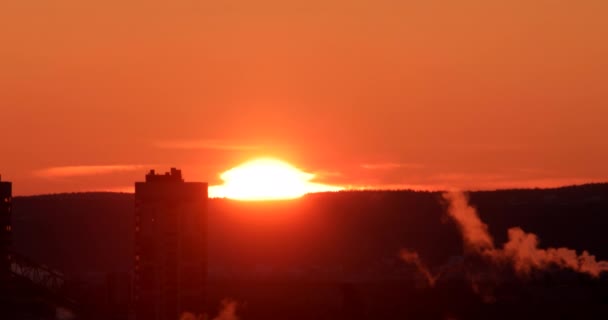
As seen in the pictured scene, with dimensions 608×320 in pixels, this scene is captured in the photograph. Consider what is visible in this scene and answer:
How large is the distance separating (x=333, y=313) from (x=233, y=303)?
8432 millimetres

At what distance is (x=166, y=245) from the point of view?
4968 inches

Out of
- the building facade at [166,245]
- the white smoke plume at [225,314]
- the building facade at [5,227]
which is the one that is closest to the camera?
the building facade at [166,245]

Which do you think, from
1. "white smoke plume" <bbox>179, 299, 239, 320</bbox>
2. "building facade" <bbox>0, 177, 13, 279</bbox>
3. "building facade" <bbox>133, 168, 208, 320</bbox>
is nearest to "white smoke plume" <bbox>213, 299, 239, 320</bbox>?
"white smoke plume" <bbox>179, 299, 239, 320</bbox>

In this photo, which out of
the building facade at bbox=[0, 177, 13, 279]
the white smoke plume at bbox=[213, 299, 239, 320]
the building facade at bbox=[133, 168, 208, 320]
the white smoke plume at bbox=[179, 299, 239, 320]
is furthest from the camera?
the building facade at bbox=[0, 177, 13, 279]

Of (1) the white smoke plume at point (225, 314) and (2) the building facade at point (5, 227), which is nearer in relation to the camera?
(1) the white smoke plume at point (225, 314)

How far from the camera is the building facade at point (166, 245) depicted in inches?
4953

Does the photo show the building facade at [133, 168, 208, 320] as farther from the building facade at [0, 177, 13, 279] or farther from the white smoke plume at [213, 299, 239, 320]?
the building facade at [0, 177, 13, 279]

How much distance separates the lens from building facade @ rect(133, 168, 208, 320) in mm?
125812

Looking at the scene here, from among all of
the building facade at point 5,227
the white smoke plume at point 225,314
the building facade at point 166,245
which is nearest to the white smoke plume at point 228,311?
the white smoke plume at point 225,314

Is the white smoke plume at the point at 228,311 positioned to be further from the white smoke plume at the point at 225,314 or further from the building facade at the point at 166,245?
the building facade at the point at 166,245

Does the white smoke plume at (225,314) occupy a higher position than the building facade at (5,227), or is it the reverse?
the building facade at (5,227)

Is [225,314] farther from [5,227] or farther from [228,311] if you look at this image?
[5,227]

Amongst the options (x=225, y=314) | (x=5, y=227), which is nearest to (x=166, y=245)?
(x=225, y=314)

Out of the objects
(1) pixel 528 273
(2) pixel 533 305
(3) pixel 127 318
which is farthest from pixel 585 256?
(3) pixel 127 318
